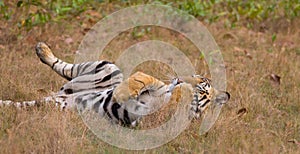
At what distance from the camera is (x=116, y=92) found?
14.4 ft

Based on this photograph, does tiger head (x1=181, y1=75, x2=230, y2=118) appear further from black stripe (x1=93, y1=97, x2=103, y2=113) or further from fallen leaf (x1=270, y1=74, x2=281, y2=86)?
fallen leaf (x1=270, y1=74, x2=281, y2=86)

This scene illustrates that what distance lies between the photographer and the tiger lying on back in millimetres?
4418

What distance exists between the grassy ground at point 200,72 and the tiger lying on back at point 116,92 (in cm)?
19

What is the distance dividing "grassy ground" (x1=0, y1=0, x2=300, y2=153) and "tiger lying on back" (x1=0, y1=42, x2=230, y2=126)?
195mm

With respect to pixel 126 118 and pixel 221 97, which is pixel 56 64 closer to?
pixel 126 118

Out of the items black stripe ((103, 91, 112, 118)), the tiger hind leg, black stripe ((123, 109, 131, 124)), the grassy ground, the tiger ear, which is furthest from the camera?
the tiger hind leg

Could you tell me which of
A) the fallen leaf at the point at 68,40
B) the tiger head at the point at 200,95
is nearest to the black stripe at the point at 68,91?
the tiger head at the point at 200,95

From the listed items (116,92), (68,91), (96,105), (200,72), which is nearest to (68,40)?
(200,72)

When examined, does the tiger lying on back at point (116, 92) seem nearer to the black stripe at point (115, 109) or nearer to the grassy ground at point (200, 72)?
the black stripe at point (115, 109)

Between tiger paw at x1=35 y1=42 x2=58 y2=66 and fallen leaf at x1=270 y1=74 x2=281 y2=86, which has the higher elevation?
tiger paw at x1=35 y1=42 x2=58 y2=66

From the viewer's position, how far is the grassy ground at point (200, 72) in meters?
4.07

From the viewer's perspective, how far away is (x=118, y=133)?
438 cm

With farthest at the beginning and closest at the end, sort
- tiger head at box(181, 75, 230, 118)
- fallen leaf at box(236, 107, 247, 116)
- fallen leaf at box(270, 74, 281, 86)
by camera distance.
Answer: fallen leaf at box(270, 74, 281, 86) < fallen leaf at box(236, 107, 247, 116) < tiger head at box(181, 75, 230, 118)

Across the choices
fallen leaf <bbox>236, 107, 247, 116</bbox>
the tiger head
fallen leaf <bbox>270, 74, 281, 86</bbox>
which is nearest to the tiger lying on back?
the tiger head
